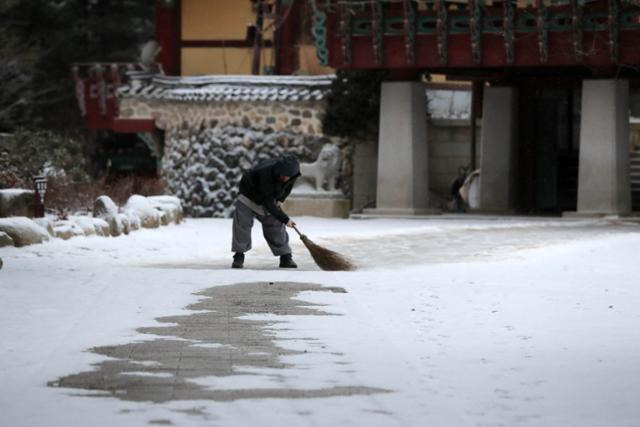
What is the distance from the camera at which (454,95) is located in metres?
36.3

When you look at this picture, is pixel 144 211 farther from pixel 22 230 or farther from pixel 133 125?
pixel 133 125

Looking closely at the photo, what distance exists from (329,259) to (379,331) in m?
5.86

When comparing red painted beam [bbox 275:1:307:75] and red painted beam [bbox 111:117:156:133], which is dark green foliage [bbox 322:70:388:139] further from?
red painted beam [bbox 111:117:156:133]

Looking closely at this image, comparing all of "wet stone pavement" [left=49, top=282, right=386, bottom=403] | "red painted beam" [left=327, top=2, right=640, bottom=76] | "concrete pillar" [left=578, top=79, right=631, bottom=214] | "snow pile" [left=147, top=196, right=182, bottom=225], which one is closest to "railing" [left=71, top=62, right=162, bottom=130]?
"red painted beam" [left=327, top=2, right=640, bottom=76]

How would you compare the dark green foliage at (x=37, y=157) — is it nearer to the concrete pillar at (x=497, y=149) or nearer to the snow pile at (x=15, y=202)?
the snow pile at (x=15, y=202)

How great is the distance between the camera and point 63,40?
43.6 metres

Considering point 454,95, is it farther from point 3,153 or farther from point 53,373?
point 53,373

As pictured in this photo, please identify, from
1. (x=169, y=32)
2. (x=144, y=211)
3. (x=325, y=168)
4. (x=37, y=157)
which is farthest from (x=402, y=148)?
(x=144, y=211)

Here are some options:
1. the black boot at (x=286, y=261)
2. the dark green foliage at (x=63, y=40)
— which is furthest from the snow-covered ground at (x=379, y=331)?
the dark green foliage at (x=63, y=40)

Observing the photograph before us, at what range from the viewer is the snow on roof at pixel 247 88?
116 ft

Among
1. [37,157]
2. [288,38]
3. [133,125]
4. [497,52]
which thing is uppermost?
[288,38]

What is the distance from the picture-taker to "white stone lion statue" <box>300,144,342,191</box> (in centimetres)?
3203

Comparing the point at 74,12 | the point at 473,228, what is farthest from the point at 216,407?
the point at 74,12

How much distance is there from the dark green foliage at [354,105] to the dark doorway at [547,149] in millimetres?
3445
